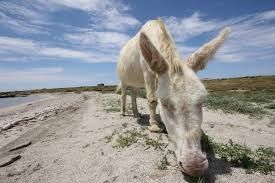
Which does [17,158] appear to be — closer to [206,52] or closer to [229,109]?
→ [206,52]

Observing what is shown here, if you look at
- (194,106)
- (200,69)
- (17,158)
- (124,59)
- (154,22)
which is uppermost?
(154,22)

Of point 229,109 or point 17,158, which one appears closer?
point 17,158

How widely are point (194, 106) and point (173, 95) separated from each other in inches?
16.4

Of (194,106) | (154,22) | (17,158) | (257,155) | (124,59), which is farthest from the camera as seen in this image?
(124,59)

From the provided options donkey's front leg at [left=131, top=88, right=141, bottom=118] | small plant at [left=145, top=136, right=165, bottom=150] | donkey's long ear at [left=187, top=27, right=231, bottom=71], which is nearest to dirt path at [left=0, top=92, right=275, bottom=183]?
small plant at [left=145, top=136, right=165, bottom=150]

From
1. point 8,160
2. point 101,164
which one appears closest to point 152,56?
point 101,164

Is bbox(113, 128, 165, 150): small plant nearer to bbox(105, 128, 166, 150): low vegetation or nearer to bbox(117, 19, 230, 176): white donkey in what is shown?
bbox(105, 128, 166, 150): low vegetation

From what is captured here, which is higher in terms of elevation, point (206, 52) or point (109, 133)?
point (206, 52)

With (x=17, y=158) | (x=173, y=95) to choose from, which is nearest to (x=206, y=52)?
(x=173, y=95)

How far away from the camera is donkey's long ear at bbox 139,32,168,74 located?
4746mm

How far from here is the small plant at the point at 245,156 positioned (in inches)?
195

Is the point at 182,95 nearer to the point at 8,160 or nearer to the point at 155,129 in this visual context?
the point at 155,129

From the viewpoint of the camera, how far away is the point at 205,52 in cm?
506

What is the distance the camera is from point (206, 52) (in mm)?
5066
